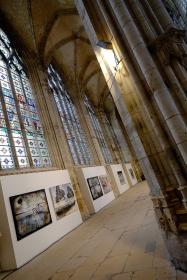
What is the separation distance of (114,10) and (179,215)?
323cm

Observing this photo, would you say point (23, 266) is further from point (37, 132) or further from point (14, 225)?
point (37, 132)

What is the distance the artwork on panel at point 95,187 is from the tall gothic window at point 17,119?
8.56 feet

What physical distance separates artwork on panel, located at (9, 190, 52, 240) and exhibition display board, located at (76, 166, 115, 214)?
3.42 metres

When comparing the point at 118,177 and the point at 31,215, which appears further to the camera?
the point at 118,177

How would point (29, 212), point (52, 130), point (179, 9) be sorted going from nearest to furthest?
point (29, 212) → point (179, 9) → point (52, 130)

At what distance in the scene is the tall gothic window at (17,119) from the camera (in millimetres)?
7641

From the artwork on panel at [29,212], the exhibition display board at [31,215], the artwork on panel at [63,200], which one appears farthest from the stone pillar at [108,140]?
the artwork on panel at [29,212]

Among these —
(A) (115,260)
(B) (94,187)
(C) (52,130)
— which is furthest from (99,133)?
(A) (115,260)

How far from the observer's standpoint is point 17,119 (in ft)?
28.7

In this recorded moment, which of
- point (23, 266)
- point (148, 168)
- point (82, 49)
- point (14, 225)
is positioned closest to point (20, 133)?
point (14, 225)

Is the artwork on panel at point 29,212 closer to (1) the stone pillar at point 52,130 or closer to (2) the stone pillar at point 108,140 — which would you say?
(1) the stone pillar at point 52,130

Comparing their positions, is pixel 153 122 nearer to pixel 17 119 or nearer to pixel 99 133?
pixel 17 119

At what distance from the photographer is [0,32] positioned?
427 inches

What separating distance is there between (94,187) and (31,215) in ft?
17.0
